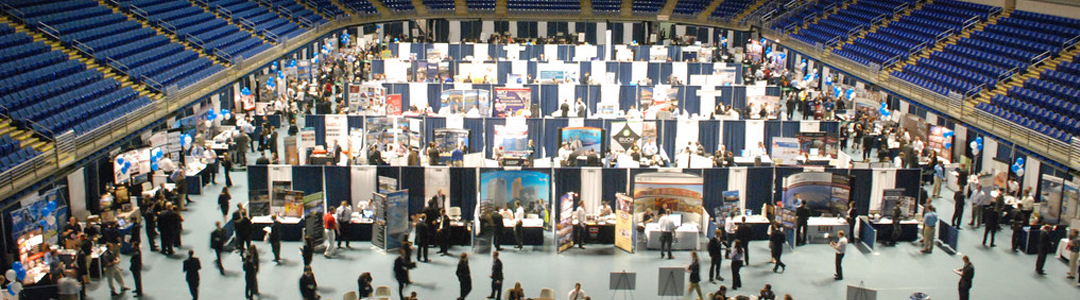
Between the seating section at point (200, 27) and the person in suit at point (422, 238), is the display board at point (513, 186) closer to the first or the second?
the person in suit at point (422, 238)

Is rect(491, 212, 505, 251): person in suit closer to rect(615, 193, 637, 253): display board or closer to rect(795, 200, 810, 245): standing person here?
rect(615, 193, 637, 253): display board

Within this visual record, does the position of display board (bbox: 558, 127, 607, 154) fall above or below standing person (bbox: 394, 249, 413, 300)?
above

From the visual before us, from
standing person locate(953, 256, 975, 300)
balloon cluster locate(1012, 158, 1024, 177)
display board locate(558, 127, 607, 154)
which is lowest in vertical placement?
standing person locate(953, 256, 975, 300)

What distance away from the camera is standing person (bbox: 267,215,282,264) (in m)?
19.0

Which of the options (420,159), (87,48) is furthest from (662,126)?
(87,48)

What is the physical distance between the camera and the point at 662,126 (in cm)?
2705

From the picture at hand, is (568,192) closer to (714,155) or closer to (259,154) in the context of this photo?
(714,155)

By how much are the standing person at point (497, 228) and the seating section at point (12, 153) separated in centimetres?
1040

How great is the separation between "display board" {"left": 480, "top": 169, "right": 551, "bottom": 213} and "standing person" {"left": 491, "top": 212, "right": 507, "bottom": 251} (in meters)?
0.93

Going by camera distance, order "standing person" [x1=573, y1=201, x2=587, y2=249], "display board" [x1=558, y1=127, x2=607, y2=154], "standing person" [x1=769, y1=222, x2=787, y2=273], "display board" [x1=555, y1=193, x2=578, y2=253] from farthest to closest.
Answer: "display board" [x1=558, y1=127, x2=607, y2=154], "standing person" [x1=573, y1=201, x2=587, y2=249], "display board" [x1=555, y1=193, x2=578, y2=253], "standing person" [x1=769, y1=222, x2=787, y2=273]

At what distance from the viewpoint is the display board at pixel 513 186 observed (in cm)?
2108

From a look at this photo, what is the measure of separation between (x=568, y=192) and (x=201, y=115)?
1381 cm

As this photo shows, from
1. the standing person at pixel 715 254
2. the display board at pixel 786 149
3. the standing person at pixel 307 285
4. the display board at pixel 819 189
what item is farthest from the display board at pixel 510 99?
the standing person at pixel 307 285

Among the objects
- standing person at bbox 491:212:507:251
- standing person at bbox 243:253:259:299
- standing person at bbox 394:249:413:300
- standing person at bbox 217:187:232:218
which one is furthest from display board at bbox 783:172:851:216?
standing person at bbox 217:187:232:218
